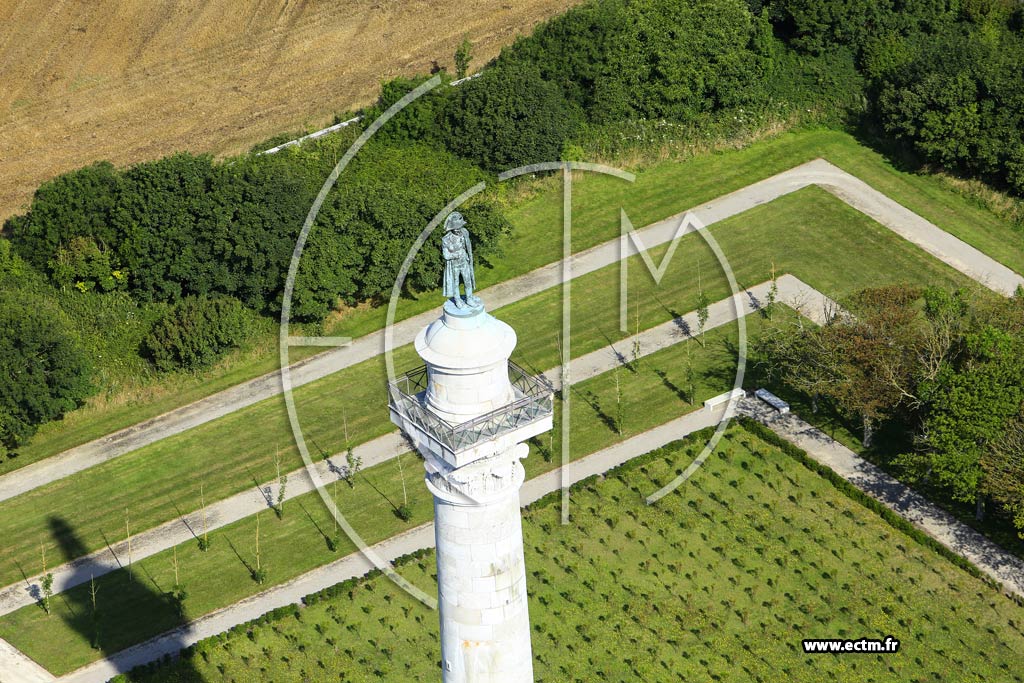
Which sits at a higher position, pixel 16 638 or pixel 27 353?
pixel 27 353

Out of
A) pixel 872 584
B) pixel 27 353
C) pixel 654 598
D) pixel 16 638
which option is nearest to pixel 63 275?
pixel 27 353

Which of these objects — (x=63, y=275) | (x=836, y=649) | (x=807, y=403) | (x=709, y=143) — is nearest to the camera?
(x=836, y=649)

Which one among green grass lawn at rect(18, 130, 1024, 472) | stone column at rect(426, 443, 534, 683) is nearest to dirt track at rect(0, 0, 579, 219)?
green grass lawn at rect(18, 130, 1024, 472)

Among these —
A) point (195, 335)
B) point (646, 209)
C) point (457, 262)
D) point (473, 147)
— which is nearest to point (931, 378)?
point (646, 209)

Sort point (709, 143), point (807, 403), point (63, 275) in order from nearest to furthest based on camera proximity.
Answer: point (807, 403), point (63, 275), point (709, 143)

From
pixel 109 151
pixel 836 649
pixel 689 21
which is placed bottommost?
pixel 836 649

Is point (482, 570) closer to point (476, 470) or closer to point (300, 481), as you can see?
point (476, 470)

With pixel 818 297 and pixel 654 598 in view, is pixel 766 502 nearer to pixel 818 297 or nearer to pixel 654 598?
pixel 654 598
